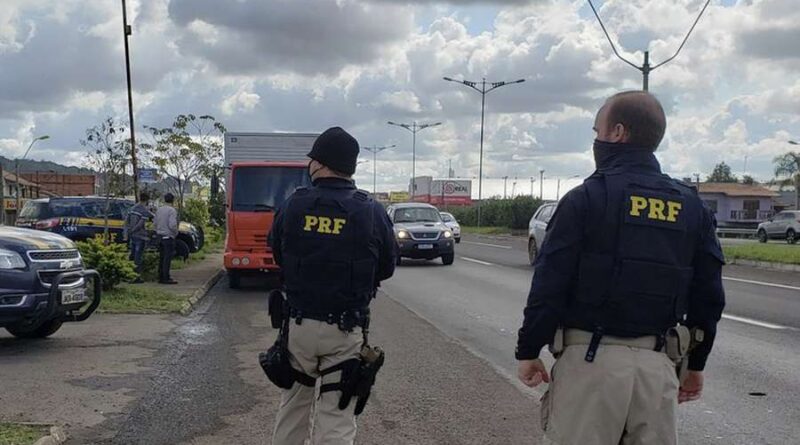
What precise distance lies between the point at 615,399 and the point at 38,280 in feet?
21.3

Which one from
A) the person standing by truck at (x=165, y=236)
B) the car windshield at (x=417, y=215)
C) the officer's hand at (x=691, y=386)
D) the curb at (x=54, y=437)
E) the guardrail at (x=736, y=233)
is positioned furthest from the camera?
the guardrail at (x=736, y=233)

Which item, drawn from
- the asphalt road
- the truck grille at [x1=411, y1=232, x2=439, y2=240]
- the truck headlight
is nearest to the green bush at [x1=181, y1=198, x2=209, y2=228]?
the truck grille at [x1=411, y1=232, x2=439, y2=240]

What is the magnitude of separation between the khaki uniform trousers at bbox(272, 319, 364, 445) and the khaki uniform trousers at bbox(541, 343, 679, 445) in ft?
4.22

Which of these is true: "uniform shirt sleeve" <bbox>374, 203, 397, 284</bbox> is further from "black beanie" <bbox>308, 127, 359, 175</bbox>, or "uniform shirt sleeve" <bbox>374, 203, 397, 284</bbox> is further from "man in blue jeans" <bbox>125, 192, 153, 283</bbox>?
"man in blue jeans" <bbox>125, 192, 153, 283</bbox>

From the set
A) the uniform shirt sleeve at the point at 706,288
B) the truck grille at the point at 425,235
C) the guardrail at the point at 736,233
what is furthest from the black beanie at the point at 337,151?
the guardrail at the point at 736,233

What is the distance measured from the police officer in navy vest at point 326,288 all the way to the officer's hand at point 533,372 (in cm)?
117

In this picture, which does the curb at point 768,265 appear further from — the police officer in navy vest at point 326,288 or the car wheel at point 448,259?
the police officer in navy vest at point 326,288

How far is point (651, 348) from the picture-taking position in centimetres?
303

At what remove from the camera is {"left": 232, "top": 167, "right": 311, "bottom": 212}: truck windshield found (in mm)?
15049

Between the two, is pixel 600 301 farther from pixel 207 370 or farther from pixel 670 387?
pixel 207 370

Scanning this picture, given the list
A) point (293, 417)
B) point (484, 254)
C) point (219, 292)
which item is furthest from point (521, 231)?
point (293, 417)

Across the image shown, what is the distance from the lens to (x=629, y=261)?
2.98 metres

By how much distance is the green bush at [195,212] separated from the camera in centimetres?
2697

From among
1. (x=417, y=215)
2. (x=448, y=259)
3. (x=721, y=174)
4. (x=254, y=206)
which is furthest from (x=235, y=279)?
(x=721, y=174)
